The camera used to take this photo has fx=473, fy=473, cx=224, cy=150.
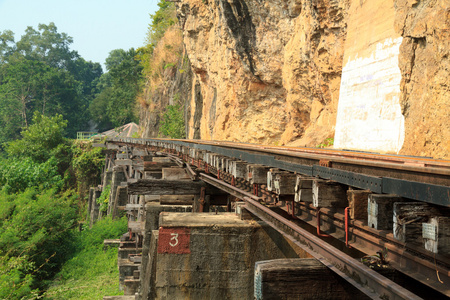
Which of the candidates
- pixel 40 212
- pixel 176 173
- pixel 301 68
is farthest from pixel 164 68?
pixel 176 173

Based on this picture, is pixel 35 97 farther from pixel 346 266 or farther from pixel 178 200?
pixel 346 266

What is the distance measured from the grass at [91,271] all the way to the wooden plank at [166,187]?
18.8 ft

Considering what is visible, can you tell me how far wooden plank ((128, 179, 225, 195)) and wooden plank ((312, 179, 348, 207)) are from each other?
4438mm

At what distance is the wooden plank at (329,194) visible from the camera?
2975mm

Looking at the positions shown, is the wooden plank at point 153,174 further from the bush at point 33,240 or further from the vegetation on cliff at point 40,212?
the bush at point 33,240

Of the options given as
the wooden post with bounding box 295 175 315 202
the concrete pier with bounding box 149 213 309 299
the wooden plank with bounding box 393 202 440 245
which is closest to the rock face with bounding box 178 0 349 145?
the concrete pier with bounding box 149 213 309 299

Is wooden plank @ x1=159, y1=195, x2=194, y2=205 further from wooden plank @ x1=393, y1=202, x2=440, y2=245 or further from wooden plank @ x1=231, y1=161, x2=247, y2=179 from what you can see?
wooden plank @ x1=393, y1=202, x2=440, y2=245

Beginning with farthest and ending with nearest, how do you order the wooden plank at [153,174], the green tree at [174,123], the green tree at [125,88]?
the green tree at [125,88]
the green tree at [174,123]
the wooden plank at [153,174]

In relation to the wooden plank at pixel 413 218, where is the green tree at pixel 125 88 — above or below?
above

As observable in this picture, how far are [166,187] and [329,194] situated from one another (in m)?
4.55

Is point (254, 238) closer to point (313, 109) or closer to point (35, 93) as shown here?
point (313, 109)

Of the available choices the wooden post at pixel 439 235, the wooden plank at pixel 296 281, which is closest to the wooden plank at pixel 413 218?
the wooden post at pixel 439 235

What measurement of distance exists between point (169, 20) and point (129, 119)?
1935cm

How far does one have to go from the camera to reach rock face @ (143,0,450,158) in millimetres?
5980
